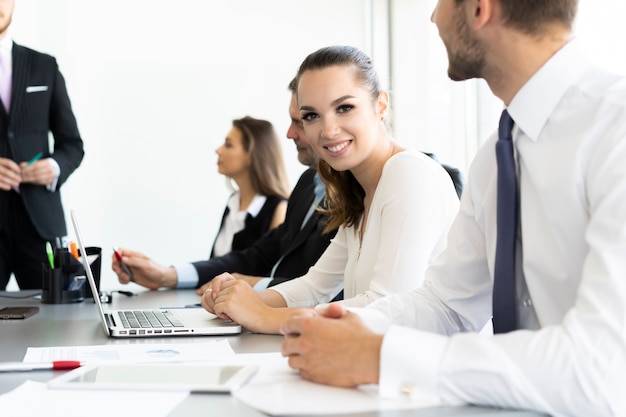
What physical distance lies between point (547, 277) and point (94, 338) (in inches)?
34.1

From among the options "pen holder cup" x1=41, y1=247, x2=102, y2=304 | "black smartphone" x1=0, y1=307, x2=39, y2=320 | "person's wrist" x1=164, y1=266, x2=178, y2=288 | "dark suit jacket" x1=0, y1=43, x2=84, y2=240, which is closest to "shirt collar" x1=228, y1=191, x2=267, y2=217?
"dark suit jacket" x1=0, y1=43, x2=84, y2=240

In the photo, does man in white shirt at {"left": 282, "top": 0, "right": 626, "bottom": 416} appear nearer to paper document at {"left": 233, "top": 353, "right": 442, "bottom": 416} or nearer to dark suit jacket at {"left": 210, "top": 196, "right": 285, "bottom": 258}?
paper document at {"left": 233, "top": 353, "right": 442, "bottom": 416}

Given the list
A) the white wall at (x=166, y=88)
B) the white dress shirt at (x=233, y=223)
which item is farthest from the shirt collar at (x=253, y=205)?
the white wall at (x=166, y=88)

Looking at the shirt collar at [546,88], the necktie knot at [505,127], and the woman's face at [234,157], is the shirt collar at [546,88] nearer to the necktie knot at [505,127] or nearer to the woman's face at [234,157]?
the necktie knot at [505,127]

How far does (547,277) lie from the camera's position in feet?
3.82

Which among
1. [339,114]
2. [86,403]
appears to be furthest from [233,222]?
[86,403]

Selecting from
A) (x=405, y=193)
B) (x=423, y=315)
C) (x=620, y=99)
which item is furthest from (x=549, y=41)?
(x=405, y=193)

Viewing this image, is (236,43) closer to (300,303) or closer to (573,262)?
(300,303)

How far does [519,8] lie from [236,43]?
393cm

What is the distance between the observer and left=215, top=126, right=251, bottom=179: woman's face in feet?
13.1

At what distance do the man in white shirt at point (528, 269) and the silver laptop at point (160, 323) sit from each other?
37 cm

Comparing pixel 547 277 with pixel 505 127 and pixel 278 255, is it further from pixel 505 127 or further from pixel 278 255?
pixel 278 255

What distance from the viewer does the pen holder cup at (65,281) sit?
224 centimetres

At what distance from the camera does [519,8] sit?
1229 millimetres
